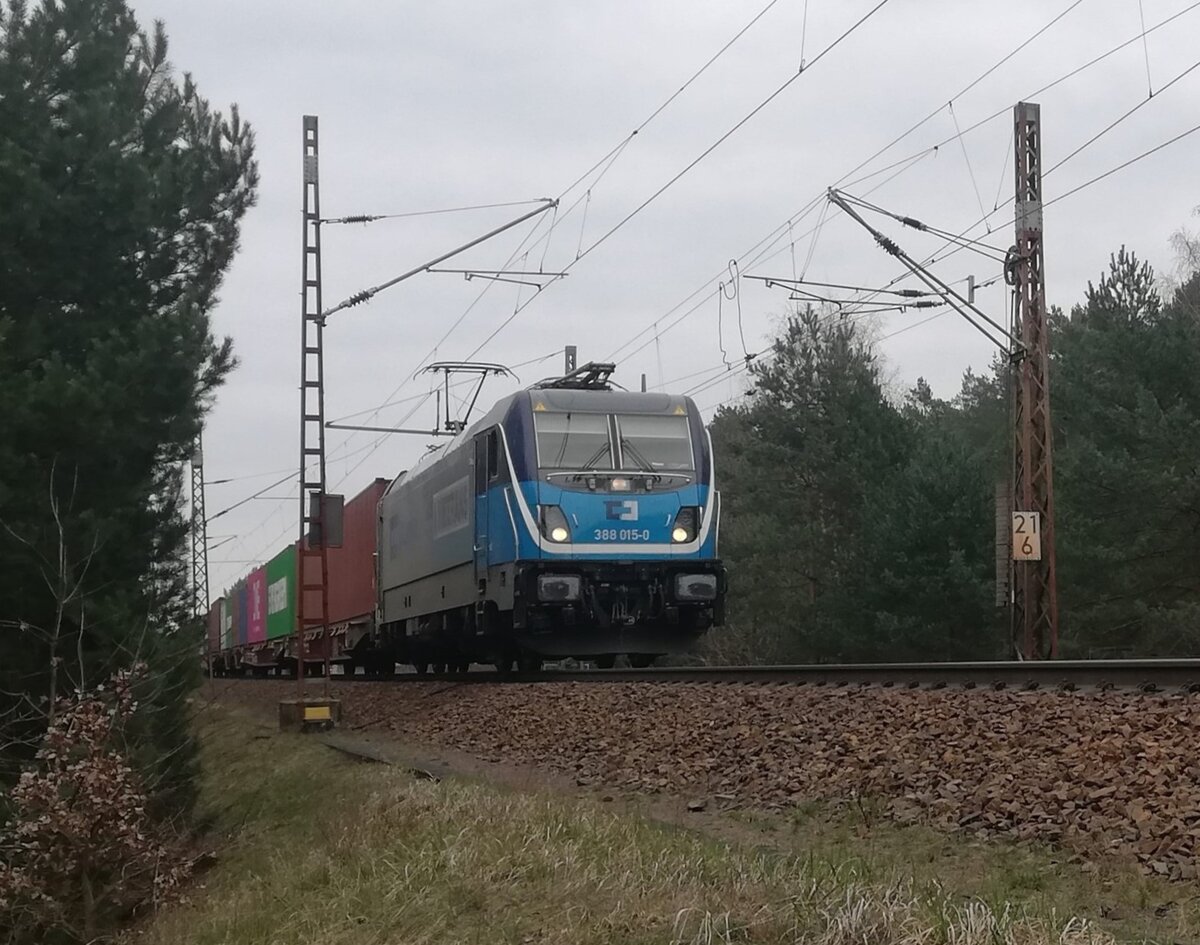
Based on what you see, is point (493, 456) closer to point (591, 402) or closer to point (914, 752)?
point (591, 402)

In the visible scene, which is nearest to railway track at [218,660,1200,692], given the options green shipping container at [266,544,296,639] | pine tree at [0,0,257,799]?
pine tree at [0,0,257,799]

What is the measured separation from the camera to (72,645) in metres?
12.8

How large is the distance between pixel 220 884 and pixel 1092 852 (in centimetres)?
671

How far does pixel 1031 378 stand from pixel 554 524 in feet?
24.4

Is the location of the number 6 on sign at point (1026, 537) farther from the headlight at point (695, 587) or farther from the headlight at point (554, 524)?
the headlight at point (554, 524)

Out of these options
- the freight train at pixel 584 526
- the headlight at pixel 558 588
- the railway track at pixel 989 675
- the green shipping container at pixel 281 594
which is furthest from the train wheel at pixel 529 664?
the green shipping container at pixel 281 594

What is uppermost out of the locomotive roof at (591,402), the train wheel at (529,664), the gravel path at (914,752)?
the locomotive roof at (591,402)

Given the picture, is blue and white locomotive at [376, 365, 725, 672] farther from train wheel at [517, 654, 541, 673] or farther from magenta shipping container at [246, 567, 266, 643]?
magenta shipping container at [246, 567, 266, 643]

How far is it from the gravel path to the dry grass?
1042 mm

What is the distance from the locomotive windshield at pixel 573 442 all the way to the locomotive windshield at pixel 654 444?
236 millimetres

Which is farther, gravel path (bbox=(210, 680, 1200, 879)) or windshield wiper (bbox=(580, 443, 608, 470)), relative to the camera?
windshield wiper (bbox=(580, 443, 608, 470))

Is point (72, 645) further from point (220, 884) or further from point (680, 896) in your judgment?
point (680, 896)

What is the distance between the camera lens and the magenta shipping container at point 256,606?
4031cm

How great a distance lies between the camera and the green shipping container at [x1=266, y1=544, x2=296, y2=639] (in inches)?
1312
